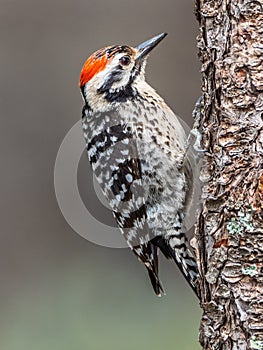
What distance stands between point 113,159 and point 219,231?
1.17m

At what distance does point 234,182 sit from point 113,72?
1324 mm

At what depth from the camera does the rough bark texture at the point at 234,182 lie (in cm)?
251

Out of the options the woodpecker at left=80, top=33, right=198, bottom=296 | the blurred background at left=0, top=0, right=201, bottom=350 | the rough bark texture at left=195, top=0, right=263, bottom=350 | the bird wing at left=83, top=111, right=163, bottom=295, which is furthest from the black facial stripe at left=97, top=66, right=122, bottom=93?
the blurred background at left=0, top=0, right=201, bottom=350

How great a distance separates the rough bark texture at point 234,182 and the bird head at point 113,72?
1.04 metres

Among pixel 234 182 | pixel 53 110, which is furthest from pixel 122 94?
pixel 53 110

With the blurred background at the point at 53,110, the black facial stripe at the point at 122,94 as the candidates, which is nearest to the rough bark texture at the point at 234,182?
the black facial stripe at the point at 122,94

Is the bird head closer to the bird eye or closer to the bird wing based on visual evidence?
the bird eye

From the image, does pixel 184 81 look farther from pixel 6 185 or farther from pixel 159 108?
pixel 159 108

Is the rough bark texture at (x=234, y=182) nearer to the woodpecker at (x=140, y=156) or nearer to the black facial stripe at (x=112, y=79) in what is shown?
the woodpecker at (x=140, y=156)

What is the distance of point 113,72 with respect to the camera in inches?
145

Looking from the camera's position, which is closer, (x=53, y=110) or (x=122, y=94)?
(x=122, y=94)

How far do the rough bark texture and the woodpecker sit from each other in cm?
86

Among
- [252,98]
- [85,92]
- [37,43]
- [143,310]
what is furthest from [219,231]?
[37,43]

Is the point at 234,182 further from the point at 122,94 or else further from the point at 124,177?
the point at 122,94
